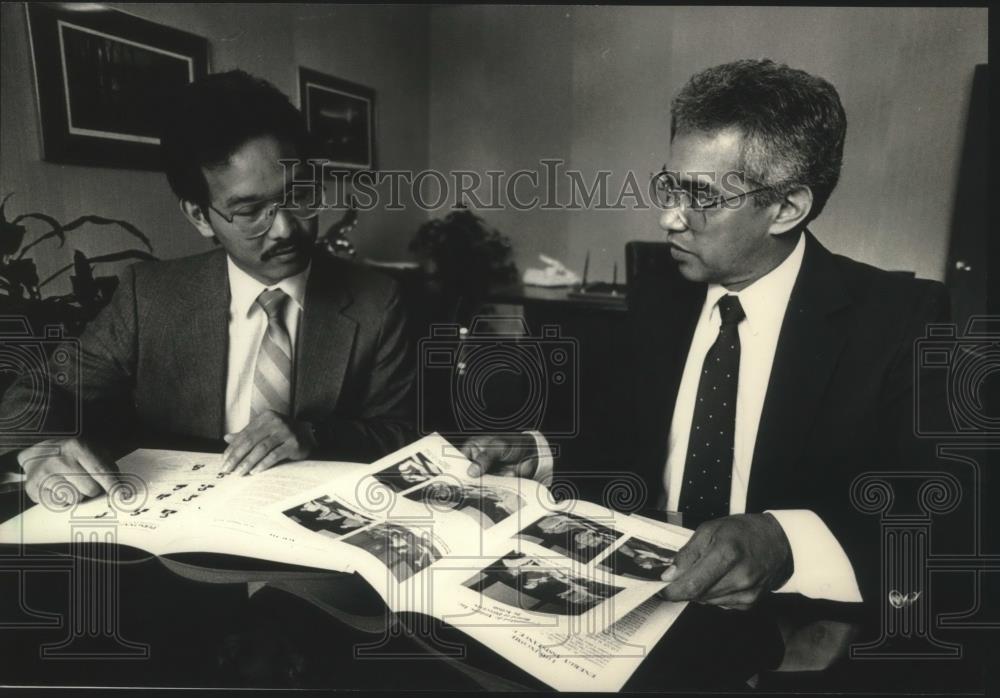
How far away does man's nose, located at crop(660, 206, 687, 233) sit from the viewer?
0.97 m

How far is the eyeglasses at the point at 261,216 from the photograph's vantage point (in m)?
1.00

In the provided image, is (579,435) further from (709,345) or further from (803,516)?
(803,516)

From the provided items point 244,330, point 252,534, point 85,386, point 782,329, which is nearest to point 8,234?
point 85,386

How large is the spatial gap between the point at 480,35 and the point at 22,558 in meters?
1.19

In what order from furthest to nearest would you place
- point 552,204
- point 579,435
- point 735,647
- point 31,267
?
point 552,204 → point 579,435 → point 31,267 → point 735,647

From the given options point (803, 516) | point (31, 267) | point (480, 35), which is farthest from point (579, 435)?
point (31, 267)

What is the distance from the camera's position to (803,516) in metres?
0.83

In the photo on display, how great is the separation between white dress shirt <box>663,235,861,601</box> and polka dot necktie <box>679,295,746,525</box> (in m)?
0.02

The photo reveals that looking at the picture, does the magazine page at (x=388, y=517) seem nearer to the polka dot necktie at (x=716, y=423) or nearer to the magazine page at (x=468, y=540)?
the magazine page at (x=468, y=540)

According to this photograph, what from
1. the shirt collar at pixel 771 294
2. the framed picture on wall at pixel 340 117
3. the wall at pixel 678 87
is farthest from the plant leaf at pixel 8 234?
the shirt collar at pixel 771 294

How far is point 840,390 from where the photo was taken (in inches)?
35.9

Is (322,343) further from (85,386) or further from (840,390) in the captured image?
(840,390)

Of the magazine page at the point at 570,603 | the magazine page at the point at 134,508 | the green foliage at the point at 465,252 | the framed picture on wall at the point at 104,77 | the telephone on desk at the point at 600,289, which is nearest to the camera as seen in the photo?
the magazine page at the point at 570,603

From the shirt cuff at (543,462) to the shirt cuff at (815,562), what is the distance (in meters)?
0.34
